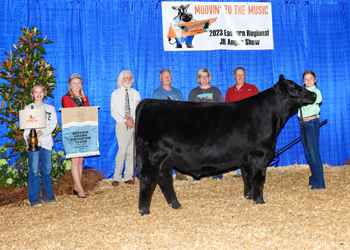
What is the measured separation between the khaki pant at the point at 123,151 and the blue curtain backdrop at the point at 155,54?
1.78 feet

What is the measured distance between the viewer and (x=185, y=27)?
20.7 feet

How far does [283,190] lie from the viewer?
4.70m

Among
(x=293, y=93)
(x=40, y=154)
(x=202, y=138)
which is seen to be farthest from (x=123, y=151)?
(x=293, y=93)

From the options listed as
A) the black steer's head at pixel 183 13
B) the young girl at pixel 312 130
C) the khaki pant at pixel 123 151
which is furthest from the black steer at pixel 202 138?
the black steer's head at pixel 183 13

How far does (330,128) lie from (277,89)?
3534 mm

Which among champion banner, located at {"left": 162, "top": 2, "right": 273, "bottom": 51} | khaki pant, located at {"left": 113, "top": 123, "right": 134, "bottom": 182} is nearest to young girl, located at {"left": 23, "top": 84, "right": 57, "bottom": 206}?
khaki pant, located at {"left": 113, "top": 123, "right": 134, "bottom": 182}

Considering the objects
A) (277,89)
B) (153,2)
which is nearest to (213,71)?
(153,2)

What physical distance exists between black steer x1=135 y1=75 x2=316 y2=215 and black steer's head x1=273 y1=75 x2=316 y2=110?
12 mm

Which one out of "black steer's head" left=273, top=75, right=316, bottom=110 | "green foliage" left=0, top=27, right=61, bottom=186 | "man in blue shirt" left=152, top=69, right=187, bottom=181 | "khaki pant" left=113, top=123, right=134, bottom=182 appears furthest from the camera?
"khaki pant" left=113, top=123, right=134, bottom=182

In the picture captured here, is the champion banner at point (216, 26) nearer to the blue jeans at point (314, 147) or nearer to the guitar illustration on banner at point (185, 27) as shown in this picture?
the guitar illustration on banner at point (185, 27)

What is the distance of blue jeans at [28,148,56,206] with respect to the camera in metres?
4.41

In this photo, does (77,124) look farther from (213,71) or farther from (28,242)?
(213,71)

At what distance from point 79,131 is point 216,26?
11.6ft

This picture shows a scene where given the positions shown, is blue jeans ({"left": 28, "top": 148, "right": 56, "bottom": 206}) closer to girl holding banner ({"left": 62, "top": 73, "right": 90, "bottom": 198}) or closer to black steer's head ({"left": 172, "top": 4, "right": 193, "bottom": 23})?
girl holding banner ({"left": 62, "top": 73, "right": 90, "bottom": 198})
